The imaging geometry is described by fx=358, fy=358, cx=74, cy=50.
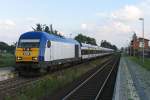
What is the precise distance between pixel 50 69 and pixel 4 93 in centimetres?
1239

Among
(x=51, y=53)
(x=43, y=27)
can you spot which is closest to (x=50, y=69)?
(x=51, y=53)

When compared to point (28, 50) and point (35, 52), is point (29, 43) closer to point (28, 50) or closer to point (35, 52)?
point (28, 50)

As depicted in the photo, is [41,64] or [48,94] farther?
[41,64]

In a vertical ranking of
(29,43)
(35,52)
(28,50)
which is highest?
(29,43)

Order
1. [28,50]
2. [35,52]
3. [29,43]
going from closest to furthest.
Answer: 1. [35,52]
2. [28,50]
3. [29,43]

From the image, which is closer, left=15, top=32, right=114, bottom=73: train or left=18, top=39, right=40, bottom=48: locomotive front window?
left=15, top=32, right=114, bottom=73: train

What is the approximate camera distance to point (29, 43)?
27.3 m

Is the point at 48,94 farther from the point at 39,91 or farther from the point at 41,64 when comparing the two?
the point at 41,64

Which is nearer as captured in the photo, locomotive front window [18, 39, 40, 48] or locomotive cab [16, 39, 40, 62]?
locomotive cab [16, 39, 40, 62]

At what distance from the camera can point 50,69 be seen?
2997 centimetres

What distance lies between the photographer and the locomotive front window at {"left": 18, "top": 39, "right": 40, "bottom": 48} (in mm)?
27002

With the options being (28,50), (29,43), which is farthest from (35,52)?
(29,43)

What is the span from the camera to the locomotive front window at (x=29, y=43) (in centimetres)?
2700

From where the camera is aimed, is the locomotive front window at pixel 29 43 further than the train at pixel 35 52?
Yes
